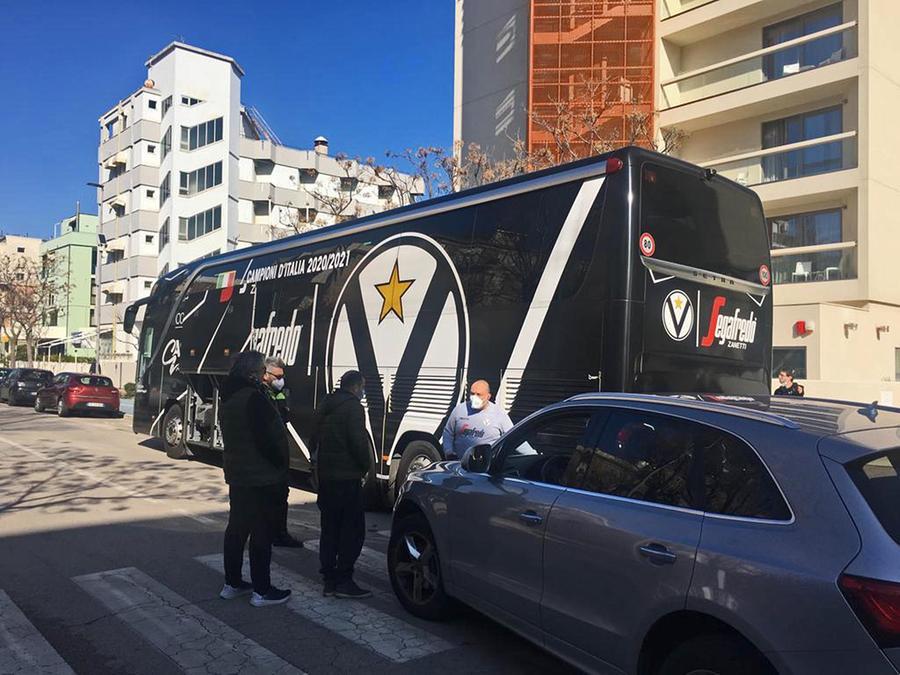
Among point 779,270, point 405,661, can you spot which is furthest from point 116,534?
point 779,270

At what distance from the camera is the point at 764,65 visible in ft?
77.2

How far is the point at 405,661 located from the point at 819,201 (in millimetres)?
21507

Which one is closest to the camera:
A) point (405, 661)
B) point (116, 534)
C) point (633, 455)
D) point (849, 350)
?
point (633, 455)

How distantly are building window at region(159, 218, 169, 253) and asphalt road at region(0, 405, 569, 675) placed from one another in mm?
41769

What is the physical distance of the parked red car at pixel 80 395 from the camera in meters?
23.2

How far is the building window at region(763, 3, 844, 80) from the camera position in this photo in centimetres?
2178

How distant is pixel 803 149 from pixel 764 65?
353 centimetres

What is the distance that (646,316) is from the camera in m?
6.21

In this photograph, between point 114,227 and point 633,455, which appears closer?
point 633,455

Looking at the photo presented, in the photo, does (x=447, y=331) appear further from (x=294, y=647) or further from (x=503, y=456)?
(x=294, y=647)

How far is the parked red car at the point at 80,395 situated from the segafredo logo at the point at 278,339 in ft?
48.1

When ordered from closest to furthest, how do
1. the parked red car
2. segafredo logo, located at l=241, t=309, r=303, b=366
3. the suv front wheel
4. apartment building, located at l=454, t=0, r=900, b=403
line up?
the suv front wheel
segafredo logo, located at l=241, t=309, r=303, b=366
apartment building, located at l=454, t=0, r=900, b=403
the parked red car

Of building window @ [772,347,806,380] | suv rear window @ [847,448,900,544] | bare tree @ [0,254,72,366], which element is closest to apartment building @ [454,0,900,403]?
building window @ [772,347,806,380]

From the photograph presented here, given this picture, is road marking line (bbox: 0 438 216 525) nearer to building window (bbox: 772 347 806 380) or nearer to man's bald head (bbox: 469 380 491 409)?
man's bald head (bbox: 469 380 491 409)
